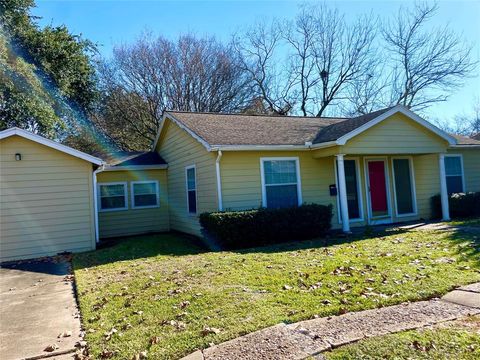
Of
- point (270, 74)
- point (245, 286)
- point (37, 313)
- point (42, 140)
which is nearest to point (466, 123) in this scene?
point (270, 74)

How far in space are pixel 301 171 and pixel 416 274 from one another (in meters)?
6.50

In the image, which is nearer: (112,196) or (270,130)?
(270,130)

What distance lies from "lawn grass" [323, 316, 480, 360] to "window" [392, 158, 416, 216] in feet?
34.2

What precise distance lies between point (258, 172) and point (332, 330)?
7.70 m

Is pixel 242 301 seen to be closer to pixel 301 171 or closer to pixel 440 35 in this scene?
A: pixel 301 171

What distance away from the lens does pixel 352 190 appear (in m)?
12.8

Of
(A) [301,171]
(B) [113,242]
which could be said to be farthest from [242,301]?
(B) [113,242]

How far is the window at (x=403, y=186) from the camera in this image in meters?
13.4

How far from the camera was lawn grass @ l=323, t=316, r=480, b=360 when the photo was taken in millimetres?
3170

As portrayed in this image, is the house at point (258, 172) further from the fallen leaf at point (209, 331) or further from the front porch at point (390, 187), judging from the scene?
the fallen leaf at point (209, 331)

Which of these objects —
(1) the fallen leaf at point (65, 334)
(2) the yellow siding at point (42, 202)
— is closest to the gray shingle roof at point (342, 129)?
(2) the yellow siding at point (42, 202)

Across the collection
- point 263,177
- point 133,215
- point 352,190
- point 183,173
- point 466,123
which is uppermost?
point 466,123

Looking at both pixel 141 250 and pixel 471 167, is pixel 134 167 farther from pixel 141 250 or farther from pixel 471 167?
pixel 471 167

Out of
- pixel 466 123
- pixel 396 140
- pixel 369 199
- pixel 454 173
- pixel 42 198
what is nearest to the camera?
pixel 42 198
